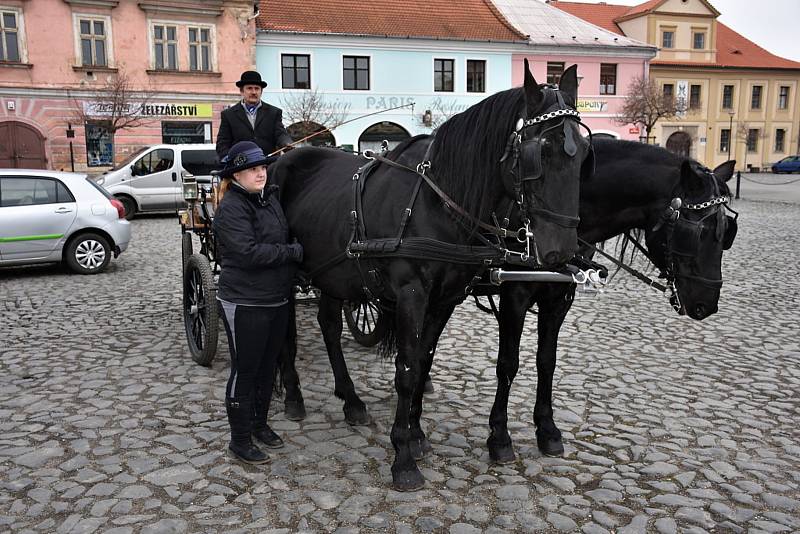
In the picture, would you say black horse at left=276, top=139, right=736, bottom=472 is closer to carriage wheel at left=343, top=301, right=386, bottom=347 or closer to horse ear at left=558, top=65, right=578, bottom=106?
horse ear at left=558, top=65, right=578, bottom=106

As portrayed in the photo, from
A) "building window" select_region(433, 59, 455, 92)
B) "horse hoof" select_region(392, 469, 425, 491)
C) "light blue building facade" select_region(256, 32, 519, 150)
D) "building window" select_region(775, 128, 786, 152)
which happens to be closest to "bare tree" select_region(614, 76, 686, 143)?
"light blue building facade" select_region(256, 32, 519, 150)

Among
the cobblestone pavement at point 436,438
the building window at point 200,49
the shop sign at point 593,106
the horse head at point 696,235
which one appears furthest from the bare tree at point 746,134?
the horse head at point 696,235

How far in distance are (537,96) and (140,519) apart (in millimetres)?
2823

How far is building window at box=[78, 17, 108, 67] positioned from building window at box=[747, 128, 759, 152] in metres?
44.4

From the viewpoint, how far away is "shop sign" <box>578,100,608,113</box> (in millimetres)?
36688

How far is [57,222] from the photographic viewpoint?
10.2m

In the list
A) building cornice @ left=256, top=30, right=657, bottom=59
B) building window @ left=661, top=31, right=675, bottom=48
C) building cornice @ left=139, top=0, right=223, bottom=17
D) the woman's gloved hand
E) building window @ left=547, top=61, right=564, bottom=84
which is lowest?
the woman's gloved hand

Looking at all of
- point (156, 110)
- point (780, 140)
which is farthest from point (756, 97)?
point (156, 110)

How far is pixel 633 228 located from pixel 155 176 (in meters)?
16.9

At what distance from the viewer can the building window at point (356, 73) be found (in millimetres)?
32156

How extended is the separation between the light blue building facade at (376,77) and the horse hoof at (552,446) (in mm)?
27091

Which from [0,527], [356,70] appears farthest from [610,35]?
[0,527]

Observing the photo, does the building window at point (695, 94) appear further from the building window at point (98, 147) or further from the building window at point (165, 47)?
the building window at point (98, 147)

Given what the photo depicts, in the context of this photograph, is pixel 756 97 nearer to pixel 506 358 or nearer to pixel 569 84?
pixel 506 358
